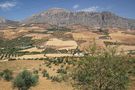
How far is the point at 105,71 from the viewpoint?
88.0ft

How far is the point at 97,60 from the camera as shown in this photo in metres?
27.0

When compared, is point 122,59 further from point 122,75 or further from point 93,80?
point 93,80

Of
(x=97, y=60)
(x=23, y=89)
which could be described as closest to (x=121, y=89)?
(x=97, y=60)

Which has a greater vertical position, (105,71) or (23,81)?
(105,71)

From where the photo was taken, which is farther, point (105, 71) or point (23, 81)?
point (23, 81)

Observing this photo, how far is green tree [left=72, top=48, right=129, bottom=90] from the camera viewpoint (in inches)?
1054

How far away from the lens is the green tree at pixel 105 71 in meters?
26.8

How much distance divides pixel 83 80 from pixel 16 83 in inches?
803

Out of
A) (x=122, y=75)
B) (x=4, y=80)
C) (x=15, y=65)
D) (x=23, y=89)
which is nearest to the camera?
(x=122, y=75)

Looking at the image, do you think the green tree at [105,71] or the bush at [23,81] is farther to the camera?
the bush at [23,81]

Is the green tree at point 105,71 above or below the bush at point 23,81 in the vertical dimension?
above

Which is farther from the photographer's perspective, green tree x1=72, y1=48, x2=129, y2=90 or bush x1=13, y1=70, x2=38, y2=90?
bush x1=13, y1=70, x2=38, y2=90

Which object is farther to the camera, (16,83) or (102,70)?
(16,83)

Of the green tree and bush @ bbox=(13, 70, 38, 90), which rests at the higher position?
the green tree
